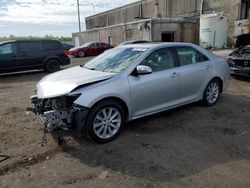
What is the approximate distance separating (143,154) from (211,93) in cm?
294

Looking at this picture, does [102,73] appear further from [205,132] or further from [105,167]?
[205,132]

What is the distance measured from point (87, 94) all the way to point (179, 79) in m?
2.08

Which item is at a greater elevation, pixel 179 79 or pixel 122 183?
pixel 179 79

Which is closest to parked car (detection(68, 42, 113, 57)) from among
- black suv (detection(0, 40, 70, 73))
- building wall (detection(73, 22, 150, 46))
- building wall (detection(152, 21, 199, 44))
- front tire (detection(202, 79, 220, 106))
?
building wall (detection(73, 22, 150, 46))

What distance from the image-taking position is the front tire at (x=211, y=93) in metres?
5.78

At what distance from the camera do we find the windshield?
4.52m

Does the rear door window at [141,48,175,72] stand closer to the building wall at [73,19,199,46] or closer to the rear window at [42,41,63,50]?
the rear window at [42,41,63,50]

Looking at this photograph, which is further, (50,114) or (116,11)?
(116,11)

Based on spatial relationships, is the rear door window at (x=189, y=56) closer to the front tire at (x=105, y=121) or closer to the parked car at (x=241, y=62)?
the front tire at (x=105, y=121)

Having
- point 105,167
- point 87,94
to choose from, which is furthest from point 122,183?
point 87,94

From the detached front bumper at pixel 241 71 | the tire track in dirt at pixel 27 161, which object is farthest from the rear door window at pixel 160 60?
the detached front bumper at pixel 241 71

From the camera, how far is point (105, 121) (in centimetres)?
407

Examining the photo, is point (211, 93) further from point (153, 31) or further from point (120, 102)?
point (153, 31)

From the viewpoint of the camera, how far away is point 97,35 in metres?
32.7
